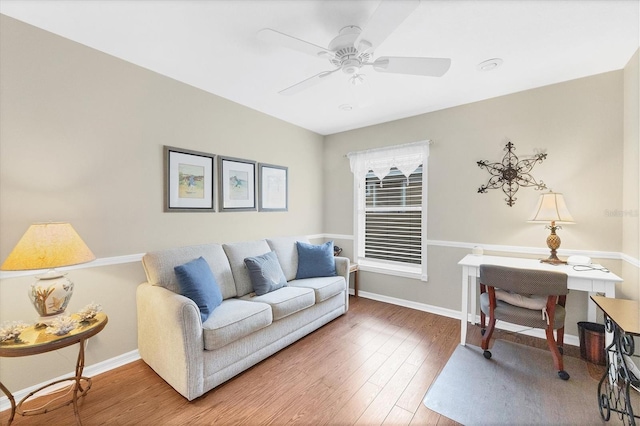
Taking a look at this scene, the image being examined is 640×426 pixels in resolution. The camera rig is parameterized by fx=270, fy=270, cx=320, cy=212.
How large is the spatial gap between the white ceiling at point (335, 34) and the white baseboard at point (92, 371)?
2.53 metres

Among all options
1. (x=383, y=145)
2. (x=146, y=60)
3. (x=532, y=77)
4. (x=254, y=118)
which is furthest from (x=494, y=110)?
(x=146, y=60)

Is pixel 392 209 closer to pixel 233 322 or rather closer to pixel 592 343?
pixel 592 343

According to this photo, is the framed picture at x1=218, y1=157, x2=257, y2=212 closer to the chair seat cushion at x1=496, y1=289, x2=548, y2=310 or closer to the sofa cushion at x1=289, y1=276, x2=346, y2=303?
the sofa cushion at x1=289, y1=276, x2=346, y2=303

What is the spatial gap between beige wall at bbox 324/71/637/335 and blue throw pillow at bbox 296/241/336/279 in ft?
3.27

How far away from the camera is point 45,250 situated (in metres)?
1.62

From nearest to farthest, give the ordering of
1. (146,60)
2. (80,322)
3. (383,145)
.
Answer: (80,322) < (146,60) < (383,145)

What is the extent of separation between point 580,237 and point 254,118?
3726 millimetres

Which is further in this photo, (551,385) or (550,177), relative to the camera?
(550,177)

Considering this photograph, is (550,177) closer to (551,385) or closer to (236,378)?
(551,385)

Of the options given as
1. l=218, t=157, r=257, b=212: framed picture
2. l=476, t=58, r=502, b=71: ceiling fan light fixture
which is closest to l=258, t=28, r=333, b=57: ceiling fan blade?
l=476, t=58, r=502, b=71: ceiling fan light fixture

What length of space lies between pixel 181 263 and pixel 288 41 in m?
1.93

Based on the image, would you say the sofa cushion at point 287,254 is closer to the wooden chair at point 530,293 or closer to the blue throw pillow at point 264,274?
the blue throw pillow at point 264,274

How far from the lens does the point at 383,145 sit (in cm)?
385

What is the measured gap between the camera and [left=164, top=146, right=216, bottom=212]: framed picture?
2.59 meters
